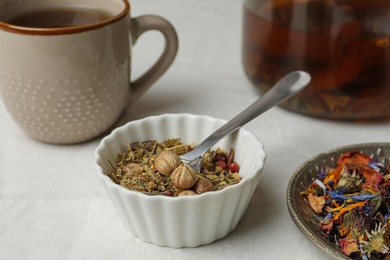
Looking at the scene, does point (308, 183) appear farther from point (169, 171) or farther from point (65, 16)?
point (65, 16)

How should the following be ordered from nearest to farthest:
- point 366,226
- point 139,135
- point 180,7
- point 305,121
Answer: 1. point 366,226
2. point 139,135
3. point 305,121
4. point 180,7

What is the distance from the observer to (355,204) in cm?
50

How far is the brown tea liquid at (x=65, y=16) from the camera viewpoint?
2.16ft

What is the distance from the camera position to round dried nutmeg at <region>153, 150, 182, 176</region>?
52cm

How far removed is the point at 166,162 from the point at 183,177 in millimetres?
32

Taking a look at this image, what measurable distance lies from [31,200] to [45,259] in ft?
0.30

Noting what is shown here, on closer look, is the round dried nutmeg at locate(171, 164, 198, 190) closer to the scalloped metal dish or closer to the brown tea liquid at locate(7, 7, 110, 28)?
the scalloped metal dish

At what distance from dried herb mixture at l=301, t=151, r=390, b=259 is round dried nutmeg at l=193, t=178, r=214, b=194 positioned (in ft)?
0.30

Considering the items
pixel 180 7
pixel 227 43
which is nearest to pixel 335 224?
pixel 227 43

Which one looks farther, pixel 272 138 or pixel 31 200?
pixel 272 138

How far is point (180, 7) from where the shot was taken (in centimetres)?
106

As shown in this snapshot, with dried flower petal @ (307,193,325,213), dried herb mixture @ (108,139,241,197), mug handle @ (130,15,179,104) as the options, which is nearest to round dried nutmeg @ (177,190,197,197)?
dried herb mixture @ (108,139,241,197)

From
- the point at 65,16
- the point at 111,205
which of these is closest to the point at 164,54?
the point at 65,16

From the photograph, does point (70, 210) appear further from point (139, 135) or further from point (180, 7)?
point (180, 7)
